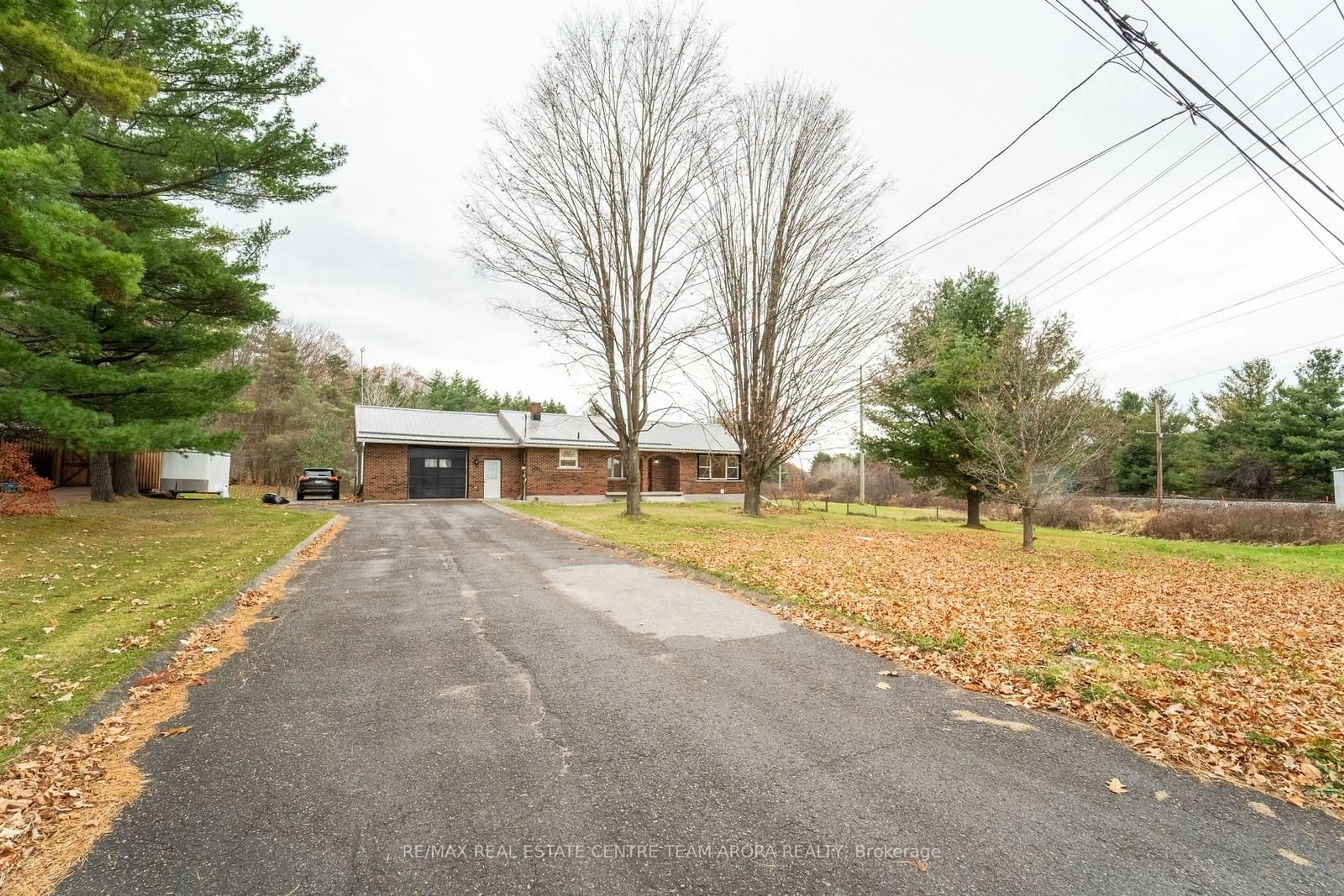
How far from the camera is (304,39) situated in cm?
1119

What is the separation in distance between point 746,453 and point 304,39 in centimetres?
1499

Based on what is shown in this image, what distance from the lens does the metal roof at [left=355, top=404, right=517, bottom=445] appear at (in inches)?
968

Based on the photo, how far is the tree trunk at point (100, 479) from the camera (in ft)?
49.6

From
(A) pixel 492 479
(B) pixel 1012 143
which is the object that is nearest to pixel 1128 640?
(B) pixel 1012 143

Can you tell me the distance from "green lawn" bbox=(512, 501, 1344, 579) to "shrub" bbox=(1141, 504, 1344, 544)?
2.44ft

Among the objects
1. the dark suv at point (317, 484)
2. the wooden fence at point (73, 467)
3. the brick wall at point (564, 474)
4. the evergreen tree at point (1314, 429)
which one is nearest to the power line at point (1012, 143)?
the brick wall at point (564, 474)

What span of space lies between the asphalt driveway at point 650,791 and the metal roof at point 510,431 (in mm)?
18921

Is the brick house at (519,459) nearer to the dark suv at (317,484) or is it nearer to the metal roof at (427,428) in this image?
the metal roof at (427,428)

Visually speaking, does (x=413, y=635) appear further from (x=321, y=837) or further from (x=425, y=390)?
(x=425, y=390)

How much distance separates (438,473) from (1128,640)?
81.8 feet

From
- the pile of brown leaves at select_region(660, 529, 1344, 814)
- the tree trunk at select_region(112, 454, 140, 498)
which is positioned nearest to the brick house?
the tree trunk at select_region(112, 454, 140, 498)

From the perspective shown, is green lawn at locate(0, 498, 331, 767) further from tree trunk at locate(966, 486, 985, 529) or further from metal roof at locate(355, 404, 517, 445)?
tree trunk at locate(966, 486, 985, 529)

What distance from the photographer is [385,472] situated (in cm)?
2452

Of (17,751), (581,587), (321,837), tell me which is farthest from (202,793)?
(581,587)
